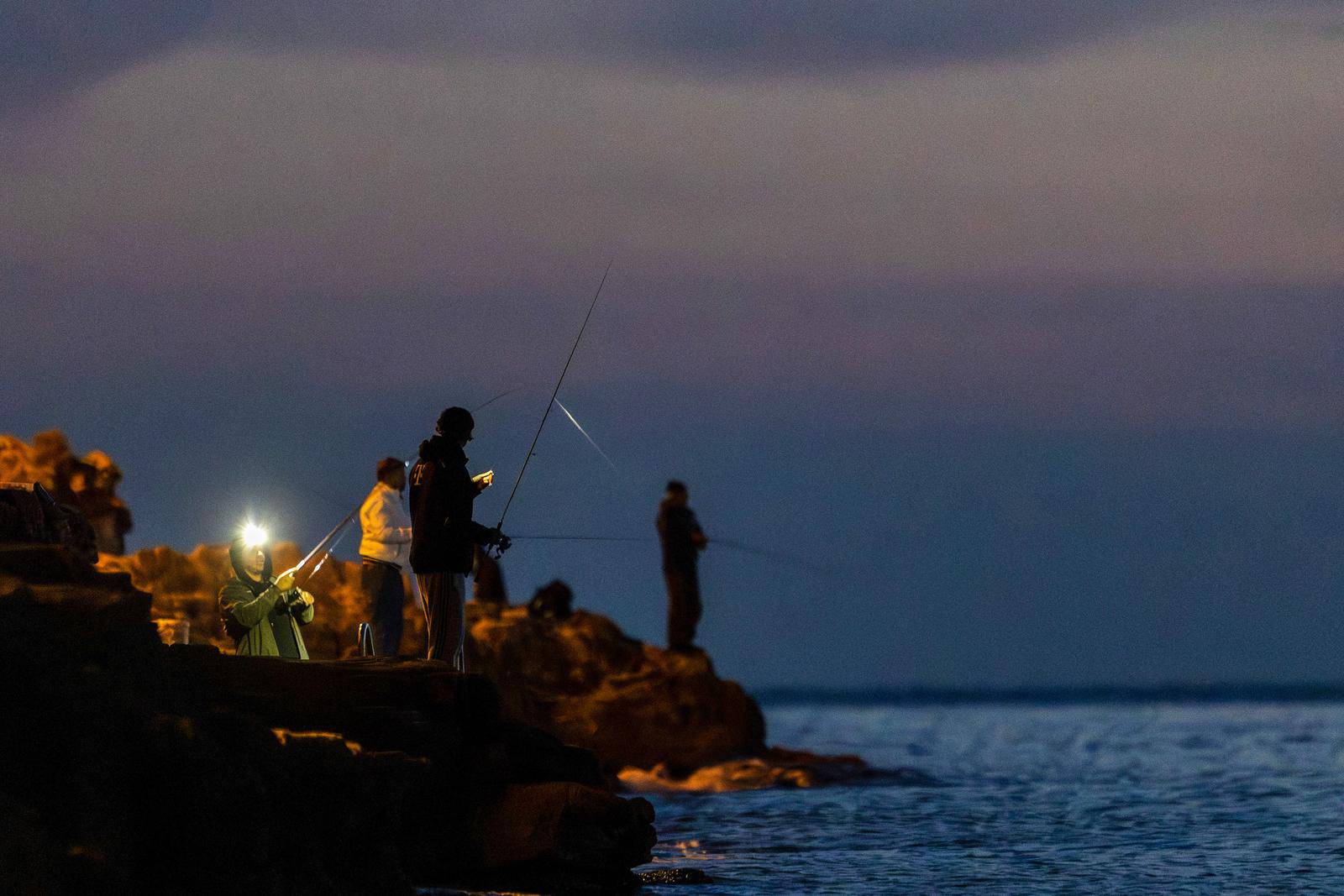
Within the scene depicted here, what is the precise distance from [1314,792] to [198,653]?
635 inches

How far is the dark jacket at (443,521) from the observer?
36.3ft

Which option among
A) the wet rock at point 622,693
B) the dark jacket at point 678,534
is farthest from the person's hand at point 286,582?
the dark jacket at point 678,534

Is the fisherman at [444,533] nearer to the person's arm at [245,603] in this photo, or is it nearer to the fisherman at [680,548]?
the person's arm at [245,603]

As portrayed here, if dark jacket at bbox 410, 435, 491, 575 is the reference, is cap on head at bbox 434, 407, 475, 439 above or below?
above

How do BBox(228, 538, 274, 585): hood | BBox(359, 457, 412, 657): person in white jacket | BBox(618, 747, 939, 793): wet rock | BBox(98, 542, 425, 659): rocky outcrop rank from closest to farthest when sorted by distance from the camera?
BBox(228, 538, 274, 585): hood → BBox(359, 457, 412, 657): person in white jacket → BBox(98, 542, 425, 659): rocky outcrop → BBox(618, 747, 939, 793): wet rock

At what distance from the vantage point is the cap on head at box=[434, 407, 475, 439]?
11.3 m

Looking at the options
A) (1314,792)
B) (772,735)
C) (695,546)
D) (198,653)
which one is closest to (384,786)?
(198,653)

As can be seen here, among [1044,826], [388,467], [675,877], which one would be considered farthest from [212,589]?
[1044,826]

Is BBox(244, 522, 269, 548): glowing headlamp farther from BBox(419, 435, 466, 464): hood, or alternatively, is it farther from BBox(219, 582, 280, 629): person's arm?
BBox(419, 435, 466, 464): hood

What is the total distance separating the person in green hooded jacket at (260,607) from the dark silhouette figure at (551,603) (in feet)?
39.9

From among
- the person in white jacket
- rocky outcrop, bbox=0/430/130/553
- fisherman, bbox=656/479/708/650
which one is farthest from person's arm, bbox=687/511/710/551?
the person in white jacket

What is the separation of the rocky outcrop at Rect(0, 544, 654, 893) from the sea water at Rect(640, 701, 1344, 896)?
1540 mm

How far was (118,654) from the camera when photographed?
8.62 meters

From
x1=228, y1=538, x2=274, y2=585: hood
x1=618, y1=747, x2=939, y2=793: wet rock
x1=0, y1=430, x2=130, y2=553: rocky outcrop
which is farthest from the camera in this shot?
x1=618, y1=747, x2=939, y2=793: wet rock
